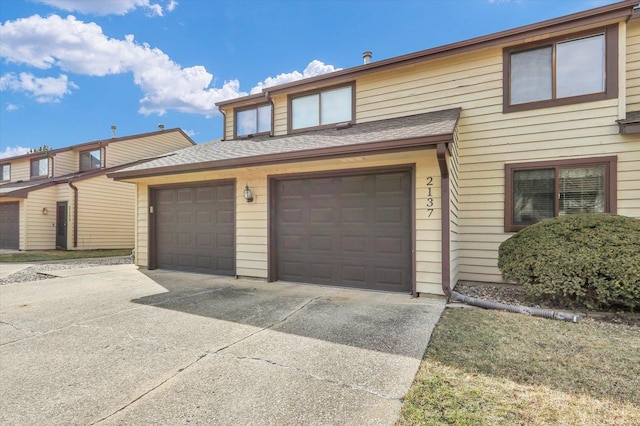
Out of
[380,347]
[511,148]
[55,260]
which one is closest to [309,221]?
[380,347]

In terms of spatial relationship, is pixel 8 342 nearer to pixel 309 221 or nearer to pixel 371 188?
pixel 309 221

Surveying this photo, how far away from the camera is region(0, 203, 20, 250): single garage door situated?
13727 millimetres

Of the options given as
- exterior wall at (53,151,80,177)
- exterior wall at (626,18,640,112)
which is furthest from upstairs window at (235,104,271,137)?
exterior wall at (53,151,80,177)

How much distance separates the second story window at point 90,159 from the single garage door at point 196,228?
10356 millimetres

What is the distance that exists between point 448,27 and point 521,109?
4887 millimetres

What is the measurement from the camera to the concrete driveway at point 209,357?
212 centimetres

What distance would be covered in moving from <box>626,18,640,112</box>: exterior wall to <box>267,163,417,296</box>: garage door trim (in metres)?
4.33

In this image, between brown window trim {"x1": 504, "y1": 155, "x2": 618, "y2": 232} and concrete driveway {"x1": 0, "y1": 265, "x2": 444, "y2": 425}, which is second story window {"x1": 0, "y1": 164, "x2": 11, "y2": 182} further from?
brown window trim {"x1": 504, "y1": 155, "x2": 618, "y2": 232}

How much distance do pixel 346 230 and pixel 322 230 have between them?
1.71 feet

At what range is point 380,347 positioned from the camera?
10.3 feet

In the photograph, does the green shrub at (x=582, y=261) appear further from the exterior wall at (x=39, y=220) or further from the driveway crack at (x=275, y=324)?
the exterior wall at (x=39, y=220)

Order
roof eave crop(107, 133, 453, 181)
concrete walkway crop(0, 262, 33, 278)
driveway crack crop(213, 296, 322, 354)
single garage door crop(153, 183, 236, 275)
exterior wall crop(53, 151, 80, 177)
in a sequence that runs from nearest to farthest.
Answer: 1. driveway crack crop(213, 296, 322, 354)
2. roof eave crop(107, 133, 453, 181)
3. single garage door crop(153, 183, 236, 275)
4. concrete walkway crop(0, 262, 33, 278)
5. exterior wall crop(53, 151, 80, 177)

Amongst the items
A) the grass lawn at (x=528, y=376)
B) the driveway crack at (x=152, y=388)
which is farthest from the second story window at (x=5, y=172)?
the grass lawn at (x=528, y=376)

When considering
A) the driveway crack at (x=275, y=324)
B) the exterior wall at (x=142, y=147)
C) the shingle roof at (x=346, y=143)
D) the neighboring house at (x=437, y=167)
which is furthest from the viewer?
the exterior wall at (x=142, y=147)
